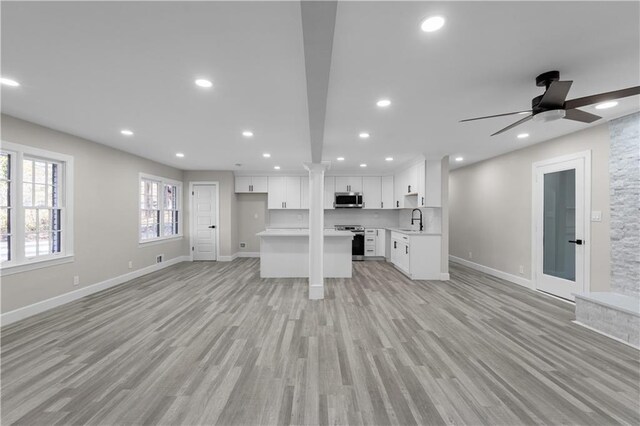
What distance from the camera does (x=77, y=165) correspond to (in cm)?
415

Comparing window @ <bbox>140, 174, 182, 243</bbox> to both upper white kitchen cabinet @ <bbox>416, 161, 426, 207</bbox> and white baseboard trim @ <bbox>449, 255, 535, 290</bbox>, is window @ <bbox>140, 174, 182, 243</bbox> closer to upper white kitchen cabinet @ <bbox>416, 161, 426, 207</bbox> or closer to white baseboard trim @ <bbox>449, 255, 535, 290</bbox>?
upper white kitchen cabinet @ <bbox>416, 161, 426, 207</bbox>

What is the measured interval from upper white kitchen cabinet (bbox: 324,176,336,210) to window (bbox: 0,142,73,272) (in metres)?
5.43

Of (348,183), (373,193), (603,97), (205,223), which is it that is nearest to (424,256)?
(373,193)

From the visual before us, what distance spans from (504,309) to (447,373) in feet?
6.95

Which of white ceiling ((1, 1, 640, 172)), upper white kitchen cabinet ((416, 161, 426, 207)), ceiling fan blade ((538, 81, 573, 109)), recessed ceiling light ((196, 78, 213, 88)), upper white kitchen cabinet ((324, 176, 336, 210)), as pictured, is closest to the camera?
white ceiling ((1, 1, 640, 172))

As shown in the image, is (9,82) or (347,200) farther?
(347,200)

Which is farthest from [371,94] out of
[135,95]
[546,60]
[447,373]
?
[447,373]

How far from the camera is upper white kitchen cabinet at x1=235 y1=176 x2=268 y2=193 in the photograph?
770 centimetres

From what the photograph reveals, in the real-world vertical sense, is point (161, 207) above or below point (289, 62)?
below

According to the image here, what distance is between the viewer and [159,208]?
6355mm

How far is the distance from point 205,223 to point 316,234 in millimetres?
4351

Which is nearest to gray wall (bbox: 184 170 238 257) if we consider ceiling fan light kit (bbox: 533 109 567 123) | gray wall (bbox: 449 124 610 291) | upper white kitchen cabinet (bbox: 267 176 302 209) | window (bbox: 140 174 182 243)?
window (bbox: 140 174 182 243)

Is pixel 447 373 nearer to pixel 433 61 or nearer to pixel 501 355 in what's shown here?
pixel 501 355

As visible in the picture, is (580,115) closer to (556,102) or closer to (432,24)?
(556,102)
